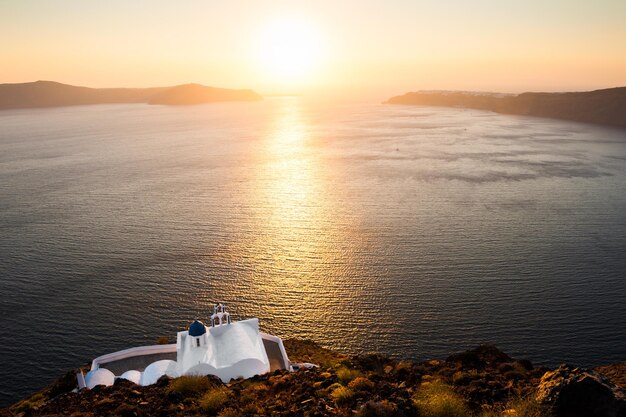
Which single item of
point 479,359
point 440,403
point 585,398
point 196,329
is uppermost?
point 585,398

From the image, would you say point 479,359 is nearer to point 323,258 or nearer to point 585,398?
point 585,398

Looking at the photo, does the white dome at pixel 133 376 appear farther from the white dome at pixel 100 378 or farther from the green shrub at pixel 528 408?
the green shrub at pixel 528 408

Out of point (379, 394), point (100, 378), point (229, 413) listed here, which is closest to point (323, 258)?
point (100, 378)

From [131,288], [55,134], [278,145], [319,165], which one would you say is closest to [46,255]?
[131,288]

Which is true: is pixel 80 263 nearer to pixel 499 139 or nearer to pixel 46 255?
pixel 46 255

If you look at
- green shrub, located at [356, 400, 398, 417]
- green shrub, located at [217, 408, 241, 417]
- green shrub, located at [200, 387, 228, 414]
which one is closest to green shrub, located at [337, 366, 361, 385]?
green shrub, located at [356, 400, 398, 417]

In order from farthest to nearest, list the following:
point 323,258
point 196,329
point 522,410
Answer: point 323,258
point 196,329
point 522,410
